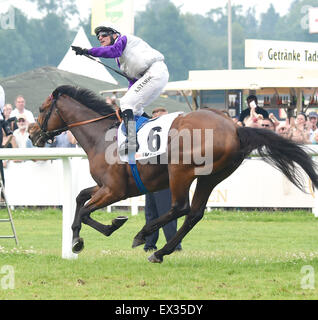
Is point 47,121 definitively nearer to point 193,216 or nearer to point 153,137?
point 153,137

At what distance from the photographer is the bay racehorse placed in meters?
7.17

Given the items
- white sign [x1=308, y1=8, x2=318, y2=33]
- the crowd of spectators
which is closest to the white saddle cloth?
the crowd of spectators

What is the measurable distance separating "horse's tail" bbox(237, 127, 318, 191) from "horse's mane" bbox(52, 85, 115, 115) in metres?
1.59

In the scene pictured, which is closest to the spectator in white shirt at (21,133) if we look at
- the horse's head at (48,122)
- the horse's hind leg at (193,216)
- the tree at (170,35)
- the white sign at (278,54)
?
the horse's head at (48,122)

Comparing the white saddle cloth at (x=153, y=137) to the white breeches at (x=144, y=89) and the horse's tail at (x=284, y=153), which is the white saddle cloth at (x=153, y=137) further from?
the horse's tail at (x=284, y=153)

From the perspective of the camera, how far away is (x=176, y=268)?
7.31 meters

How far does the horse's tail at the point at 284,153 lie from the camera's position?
7.33 m

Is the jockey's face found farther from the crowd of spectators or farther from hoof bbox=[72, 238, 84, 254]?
the crowd of spectators

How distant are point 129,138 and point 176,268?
128cm

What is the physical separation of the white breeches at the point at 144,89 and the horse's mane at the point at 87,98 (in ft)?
1.56

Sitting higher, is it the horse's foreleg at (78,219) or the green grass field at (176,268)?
the horse's foreleg at (78,219)

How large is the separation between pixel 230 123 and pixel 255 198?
6477 mm

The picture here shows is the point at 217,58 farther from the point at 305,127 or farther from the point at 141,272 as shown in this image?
the point at 141,272

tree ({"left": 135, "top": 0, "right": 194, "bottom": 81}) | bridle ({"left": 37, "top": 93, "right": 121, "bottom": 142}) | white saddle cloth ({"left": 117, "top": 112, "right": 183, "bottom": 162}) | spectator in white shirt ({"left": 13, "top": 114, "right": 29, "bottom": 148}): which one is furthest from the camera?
tree ({"left": 135, "top": 0, "right": 194, "bottom": 81})
